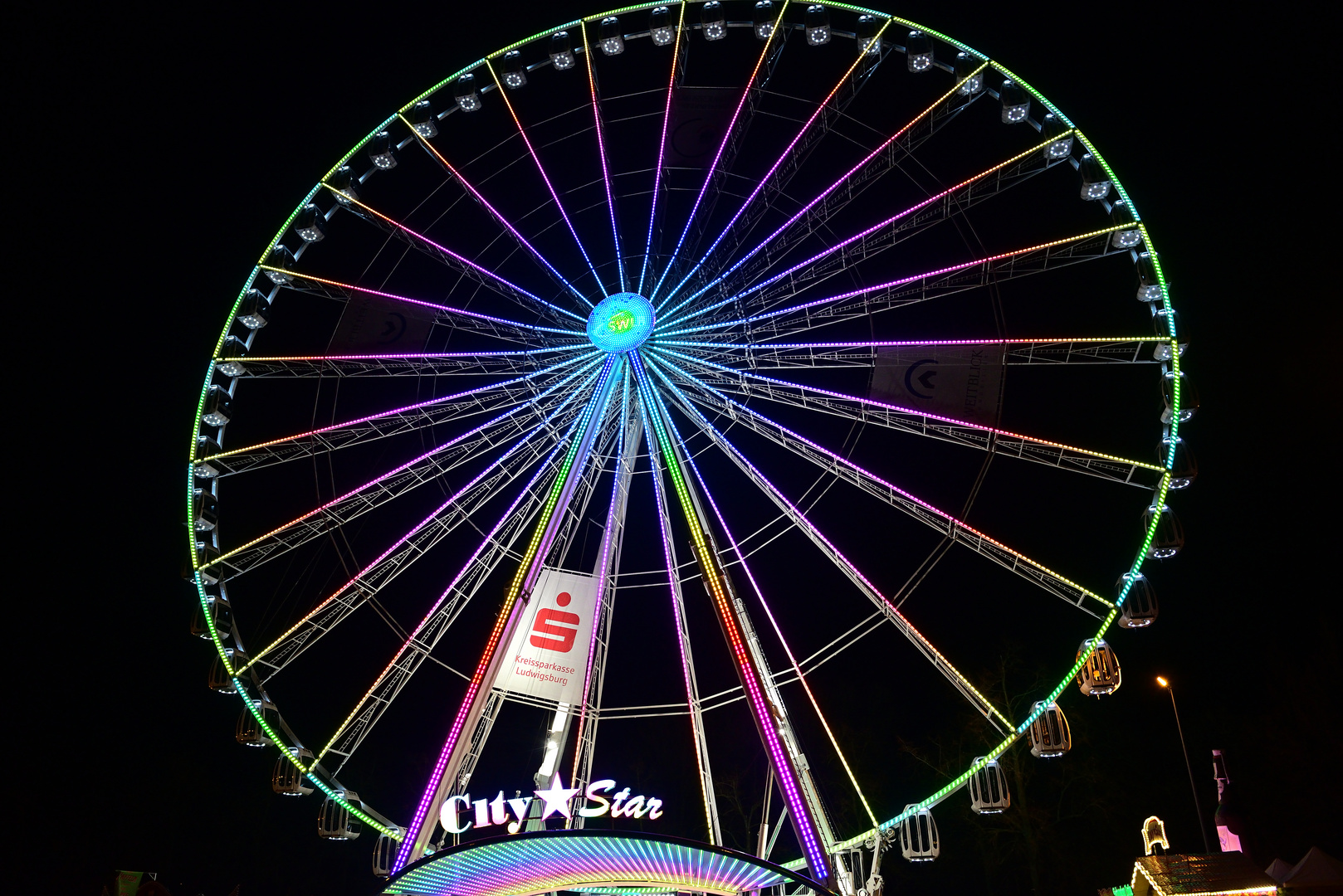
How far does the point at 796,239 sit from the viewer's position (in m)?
16.5

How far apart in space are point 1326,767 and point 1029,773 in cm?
722

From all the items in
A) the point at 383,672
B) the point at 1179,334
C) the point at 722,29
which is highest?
the point at 722,29

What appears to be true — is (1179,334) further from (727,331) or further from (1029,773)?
(1029,773)

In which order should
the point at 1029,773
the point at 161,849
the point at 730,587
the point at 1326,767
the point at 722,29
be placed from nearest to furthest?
the point at 730,587, the point at 722,29, the point at 1326,767, the point at 1029,773, the point at 161,849

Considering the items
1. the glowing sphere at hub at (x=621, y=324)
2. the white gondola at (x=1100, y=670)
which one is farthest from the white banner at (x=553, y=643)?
the white gondola at (x=1100, y=670)

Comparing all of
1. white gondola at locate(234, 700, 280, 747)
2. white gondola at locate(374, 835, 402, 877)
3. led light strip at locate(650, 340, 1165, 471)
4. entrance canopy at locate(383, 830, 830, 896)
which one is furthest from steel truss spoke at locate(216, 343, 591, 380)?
entrance canopy at locate(383, 830, 830, 896)

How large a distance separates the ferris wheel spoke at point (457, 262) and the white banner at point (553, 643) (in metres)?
4.64

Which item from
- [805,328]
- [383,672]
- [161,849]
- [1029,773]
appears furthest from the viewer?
[161,849]

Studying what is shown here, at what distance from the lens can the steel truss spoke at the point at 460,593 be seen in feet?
50.4

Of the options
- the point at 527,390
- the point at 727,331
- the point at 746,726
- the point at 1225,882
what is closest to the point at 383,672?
the point at 527,390

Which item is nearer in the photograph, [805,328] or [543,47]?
[805,328]

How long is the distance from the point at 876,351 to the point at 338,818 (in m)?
11.3

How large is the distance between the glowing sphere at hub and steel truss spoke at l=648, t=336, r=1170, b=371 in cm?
39

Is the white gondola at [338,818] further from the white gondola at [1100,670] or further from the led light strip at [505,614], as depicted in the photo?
the white gondola at [1100,670]
